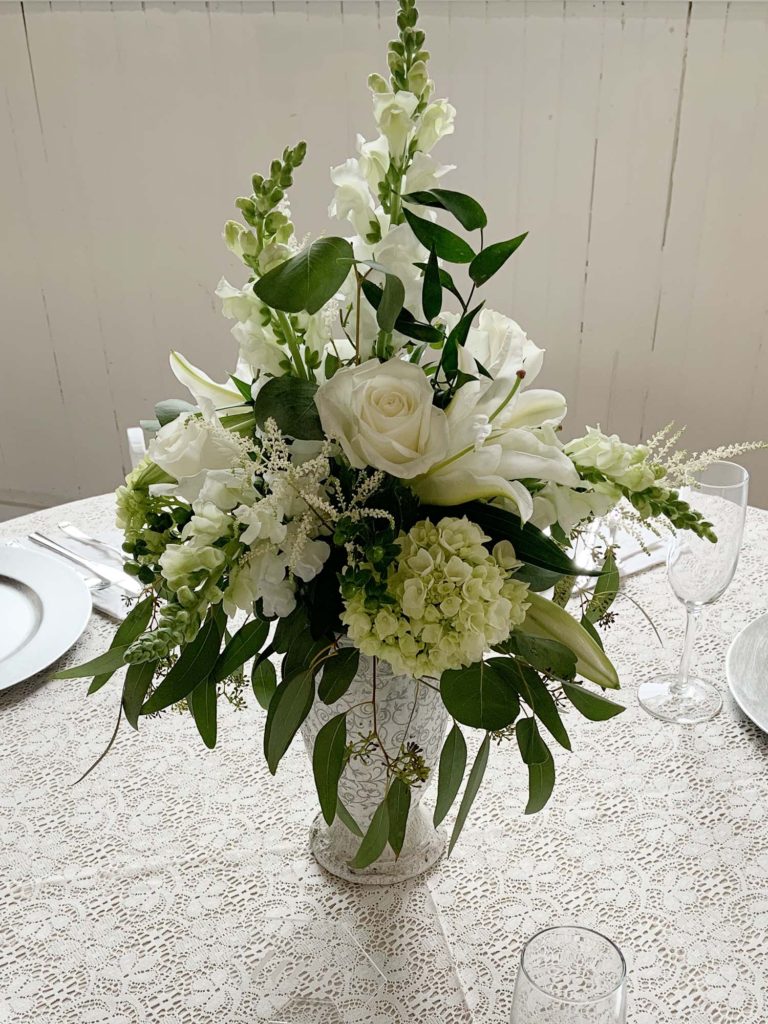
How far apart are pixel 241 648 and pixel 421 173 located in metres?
0.36

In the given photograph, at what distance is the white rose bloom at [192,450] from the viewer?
2.30 feet

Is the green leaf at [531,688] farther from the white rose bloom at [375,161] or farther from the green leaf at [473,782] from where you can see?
the white rose bloom at [375,161]

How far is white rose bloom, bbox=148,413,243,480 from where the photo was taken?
702 millimetres

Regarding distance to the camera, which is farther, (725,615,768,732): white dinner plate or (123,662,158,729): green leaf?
(725,615,768,732): white dinner plate

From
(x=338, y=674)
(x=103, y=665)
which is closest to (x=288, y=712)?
(x=338, y=674)

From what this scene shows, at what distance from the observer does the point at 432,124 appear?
693 mm

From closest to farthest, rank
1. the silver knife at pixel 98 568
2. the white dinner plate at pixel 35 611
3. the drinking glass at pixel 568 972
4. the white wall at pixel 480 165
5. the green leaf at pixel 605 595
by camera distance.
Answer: the drinking glass at pixel 568 972
the green leaf at pixel 605 595
the white dinner plate at pixel 35 611
the silver knife at pixel 98 568
the white wall at pixel 480 165

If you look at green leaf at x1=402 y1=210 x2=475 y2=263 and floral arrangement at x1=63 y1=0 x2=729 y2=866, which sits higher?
green leaf at x1=402 y1=210 x2=475 y2=263

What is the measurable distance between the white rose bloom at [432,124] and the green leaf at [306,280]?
102 millimetres

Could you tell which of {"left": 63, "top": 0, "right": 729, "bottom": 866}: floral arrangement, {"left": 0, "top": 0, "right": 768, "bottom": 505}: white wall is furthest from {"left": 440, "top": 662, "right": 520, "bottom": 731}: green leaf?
{"left": 0, "top": 0, "right": 768, "bottom": 505}: white wall

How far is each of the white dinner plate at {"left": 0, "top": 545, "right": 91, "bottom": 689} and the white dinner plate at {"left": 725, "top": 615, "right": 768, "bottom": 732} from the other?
2.29ft

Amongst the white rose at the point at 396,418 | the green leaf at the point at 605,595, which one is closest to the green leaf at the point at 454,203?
the white rose at the point at 396,418

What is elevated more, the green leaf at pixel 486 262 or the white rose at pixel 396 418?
the green leaf at pixel 486 262

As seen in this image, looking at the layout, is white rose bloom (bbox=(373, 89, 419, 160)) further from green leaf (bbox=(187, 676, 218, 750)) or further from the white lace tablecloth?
the white lace tablecloth
